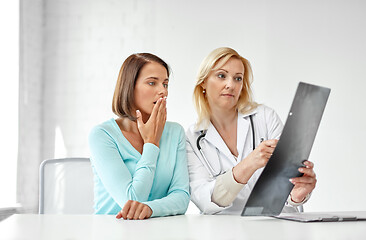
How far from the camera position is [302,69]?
3.82 metres

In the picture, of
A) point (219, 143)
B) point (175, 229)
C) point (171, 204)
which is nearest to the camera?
point (175, 229)

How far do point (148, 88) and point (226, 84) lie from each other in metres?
0.42

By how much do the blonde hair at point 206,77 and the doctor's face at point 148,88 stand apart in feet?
1.10

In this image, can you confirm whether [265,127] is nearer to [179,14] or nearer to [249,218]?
[249,218]

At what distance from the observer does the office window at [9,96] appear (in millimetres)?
3658

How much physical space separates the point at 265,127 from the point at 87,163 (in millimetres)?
823

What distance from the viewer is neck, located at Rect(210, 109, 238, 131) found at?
214 cm

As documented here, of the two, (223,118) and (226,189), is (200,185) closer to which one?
(226,189)

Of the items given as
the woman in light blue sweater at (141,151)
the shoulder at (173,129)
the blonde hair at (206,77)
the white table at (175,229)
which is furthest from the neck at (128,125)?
the white table at (175,229)

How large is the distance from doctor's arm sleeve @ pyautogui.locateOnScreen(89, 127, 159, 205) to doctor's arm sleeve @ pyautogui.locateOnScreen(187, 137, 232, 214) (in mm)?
201

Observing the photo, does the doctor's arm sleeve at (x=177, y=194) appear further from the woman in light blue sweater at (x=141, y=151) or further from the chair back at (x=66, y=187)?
the chair back at (x=66, y=187)

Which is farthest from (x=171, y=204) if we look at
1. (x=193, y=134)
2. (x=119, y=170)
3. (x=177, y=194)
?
(x=193, y=134)

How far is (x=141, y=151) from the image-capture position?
1760 millimetres

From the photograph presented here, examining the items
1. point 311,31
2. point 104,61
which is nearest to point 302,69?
point 311,31
